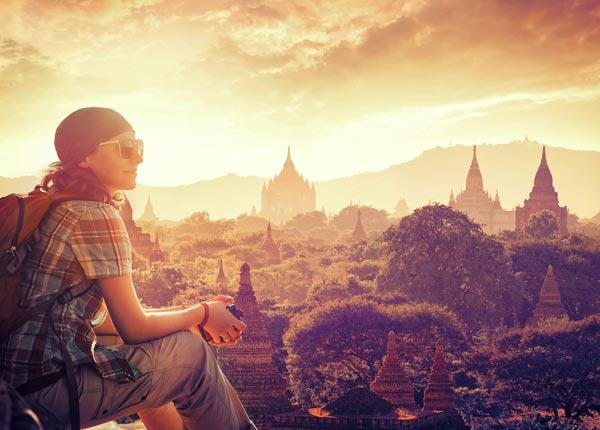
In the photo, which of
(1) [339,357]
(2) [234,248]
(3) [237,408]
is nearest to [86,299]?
(3) [237,408]

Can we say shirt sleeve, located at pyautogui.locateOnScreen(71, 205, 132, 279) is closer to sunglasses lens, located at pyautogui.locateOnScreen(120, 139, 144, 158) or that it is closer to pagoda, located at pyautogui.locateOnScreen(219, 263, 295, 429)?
sunglasses lens, located at pyautogui.locateOnScreen(120, 139, 144, 158)

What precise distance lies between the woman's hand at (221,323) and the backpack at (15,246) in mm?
663

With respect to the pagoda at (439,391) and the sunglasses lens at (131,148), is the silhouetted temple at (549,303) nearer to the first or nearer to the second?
the pagoda at (439,391)

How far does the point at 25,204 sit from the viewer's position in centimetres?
307

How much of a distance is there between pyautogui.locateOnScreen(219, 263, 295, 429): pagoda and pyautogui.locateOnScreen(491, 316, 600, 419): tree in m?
8.59

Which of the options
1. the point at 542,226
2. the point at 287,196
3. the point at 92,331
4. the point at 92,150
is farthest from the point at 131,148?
the point at 287,196

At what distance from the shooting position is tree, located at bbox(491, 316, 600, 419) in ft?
70.6

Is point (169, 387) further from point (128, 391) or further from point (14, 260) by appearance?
point (14, 260)

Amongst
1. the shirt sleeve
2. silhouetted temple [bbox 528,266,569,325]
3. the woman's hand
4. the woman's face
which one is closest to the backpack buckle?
the shirt sleeve

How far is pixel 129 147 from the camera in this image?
3.43m

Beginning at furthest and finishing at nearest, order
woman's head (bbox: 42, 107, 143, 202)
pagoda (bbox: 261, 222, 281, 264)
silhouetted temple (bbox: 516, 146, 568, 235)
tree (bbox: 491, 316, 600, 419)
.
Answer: silhouetted temple (bbox: 516, 146, 568, 235) < pagoda (bbox: 261, 222, 281, 264) < tree (bbox: 491, 316, 600, 419) < woman's head (bbox: 42, 107, 143, 202)

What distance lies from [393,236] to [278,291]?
11.7 meters

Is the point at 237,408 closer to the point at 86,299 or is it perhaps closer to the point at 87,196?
the point at 86,299

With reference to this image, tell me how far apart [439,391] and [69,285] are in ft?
55.8
